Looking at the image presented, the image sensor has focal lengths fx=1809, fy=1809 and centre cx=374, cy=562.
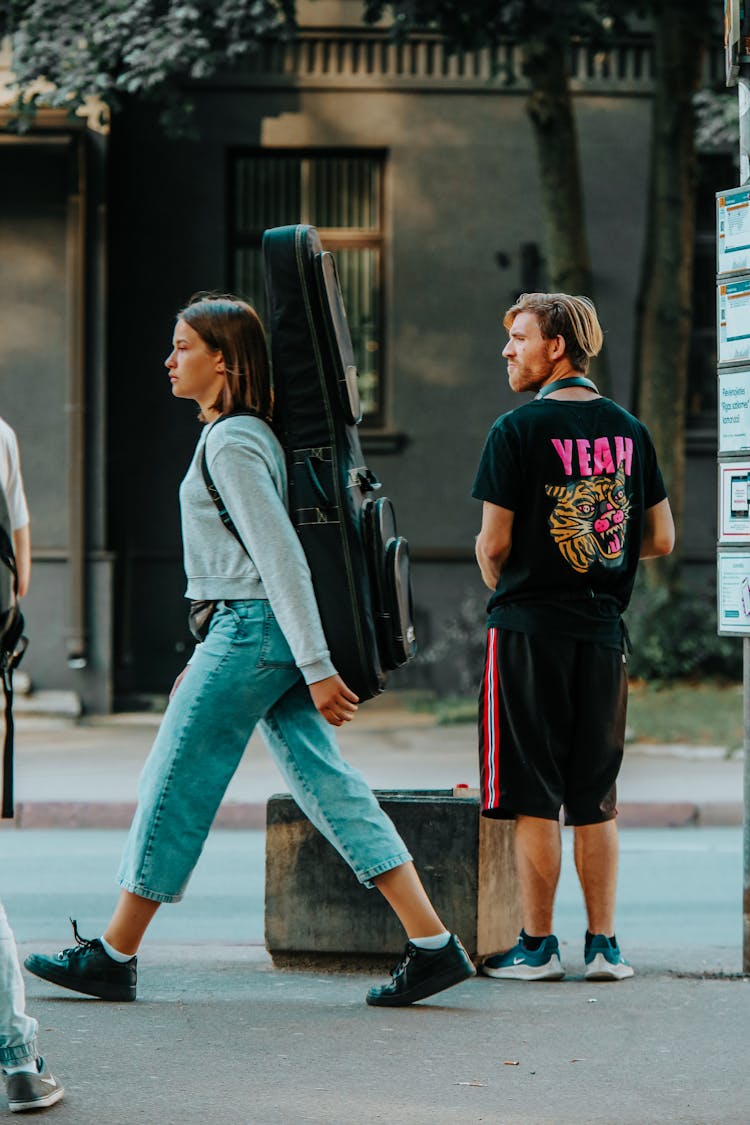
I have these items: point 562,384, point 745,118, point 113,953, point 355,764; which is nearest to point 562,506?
point 562,384

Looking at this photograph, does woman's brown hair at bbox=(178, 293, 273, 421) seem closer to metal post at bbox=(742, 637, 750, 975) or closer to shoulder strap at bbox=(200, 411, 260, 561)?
shoulder strap at bbox=(200, 411, 260, 561)

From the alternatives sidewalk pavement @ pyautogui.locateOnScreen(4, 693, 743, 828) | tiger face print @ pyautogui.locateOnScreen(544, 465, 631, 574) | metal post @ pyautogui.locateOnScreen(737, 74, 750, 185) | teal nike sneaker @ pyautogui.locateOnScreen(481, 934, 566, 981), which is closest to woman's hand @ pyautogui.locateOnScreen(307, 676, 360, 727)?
tiger face print @ pyautogui.locateOnScreen(544, 465, 631, 574)

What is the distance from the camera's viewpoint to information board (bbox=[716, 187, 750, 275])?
5.37 m

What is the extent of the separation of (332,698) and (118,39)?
9.79 metres

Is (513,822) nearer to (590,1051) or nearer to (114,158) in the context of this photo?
(590,1051)

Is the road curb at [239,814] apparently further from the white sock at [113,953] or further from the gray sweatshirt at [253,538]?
the gray sweatshirt at [253,538]

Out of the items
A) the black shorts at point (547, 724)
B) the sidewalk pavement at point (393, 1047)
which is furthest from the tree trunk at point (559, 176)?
the black shorts at point (547, 724)

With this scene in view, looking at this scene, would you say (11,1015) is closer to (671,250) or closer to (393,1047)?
(393,1047)

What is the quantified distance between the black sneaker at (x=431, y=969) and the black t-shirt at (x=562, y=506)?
37.4 inches

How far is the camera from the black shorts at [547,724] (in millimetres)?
5141

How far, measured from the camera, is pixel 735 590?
547cm

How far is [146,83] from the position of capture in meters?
13.1

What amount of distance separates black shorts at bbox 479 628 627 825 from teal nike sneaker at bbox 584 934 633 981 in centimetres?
38

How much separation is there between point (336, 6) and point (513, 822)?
11.3m
